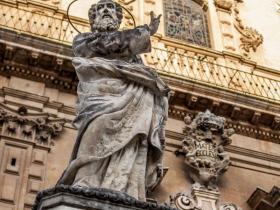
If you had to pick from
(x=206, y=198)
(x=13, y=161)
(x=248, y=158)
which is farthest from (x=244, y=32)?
(x=13, y=161)

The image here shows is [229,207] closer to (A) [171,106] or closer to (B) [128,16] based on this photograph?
(A) [171,106]

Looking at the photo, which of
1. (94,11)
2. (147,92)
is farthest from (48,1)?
(147,92)

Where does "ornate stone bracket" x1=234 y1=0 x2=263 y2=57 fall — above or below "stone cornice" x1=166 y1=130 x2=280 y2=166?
above

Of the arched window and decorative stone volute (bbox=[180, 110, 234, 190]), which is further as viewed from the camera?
the arched window

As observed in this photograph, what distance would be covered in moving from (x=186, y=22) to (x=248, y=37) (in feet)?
5.06

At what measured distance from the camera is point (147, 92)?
14.6 ft

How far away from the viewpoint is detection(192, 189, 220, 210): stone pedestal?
31.7 feet

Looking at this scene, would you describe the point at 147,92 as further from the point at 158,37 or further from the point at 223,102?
the point at 158,37

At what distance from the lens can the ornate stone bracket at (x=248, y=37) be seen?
14251 mm

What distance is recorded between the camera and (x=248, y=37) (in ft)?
47.7

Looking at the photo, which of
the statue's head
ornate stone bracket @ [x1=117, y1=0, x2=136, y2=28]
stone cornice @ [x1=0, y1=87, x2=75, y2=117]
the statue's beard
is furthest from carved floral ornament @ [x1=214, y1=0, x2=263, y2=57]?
the statue's beard

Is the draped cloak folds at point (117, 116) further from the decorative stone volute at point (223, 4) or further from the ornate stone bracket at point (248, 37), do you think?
the decorative stone volute at point (223, 4)

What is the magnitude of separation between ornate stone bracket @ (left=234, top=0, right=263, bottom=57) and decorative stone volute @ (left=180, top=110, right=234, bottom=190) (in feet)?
12.8

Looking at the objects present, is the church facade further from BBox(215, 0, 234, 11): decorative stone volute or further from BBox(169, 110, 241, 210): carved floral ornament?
BBox(215, 0, 234, 11): decorative stone volute
